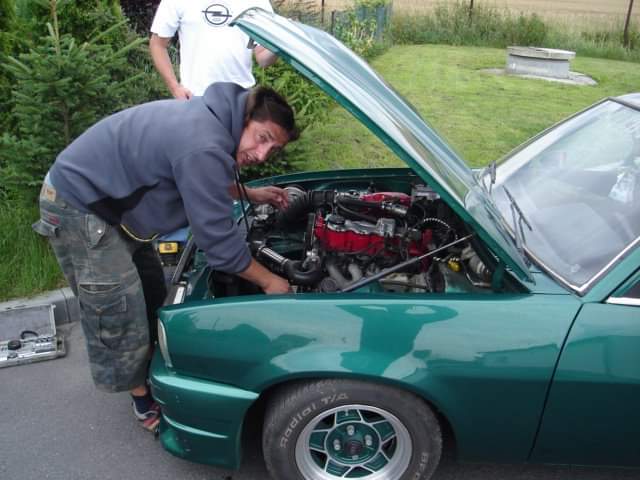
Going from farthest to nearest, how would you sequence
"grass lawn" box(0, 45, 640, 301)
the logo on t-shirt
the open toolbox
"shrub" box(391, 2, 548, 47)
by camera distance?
"shrub" box(391, 2, 548, 47), "grass lawn" box(0, 45, 640, 301), the logo on t-shirt, the open toolbox

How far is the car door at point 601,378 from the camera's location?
2.01 metres

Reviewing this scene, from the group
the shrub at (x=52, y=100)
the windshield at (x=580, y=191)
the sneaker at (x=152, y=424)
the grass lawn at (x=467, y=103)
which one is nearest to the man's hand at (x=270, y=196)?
the windshield at (x=580, y=191)

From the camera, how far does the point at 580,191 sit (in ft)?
8.65

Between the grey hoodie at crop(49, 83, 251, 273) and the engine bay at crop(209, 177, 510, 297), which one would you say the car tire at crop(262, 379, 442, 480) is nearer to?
the engine bay at crop(209, 177, 510, 297)

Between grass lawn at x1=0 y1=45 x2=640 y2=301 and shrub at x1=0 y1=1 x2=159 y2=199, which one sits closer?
shrub at x1=0 y1=1 x2=159 y2=199

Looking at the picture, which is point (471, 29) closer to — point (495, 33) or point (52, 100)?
point (495, 33)

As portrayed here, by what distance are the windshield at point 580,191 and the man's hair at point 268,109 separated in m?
1.05

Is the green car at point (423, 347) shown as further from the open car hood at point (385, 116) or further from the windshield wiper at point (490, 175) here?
the windshield wiper at point (490, 175)

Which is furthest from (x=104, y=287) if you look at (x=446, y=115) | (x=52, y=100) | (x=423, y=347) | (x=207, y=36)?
(x=446, y=115)

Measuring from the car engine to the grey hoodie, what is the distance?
0.44 m

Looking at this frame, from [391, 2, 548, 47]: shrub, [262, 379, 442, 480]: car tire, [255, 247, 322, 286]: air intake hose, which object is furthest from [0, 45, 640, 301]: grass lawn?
[262, 379, 442, 480]: car tire

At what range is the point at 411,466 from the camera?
7.52ft

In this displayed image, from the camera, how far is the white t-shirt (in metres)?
3.64

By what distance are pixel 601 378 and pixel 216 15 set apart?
2.95 metres
